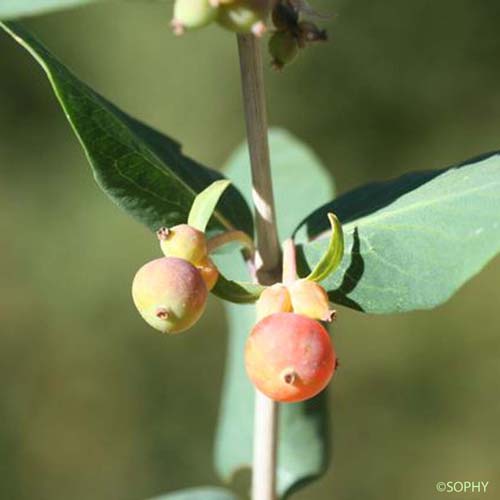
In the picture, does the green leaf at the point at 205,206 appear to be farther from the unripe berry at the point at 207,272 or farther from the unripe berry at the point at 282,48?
the unripe berry at the point at 282,48

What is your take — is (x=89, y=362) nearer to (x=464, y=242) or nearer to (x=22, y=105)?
(x=22, y=105)

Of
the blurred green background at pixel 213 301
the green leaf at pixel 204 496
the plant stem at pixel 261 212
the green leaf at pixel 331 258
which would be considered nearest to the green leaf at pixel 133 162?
the plant stem at pixel 261 212

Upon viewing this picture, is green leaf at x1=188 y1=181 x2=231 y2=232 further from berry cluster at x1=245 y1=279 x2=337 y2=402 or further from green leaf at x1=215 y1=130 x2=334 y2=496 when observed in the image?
green leaf at x1=215 y1=130 x2=334 y2=496

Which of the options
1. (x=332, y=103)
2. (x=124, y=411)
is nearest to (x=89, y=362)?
(x=124, y=411)

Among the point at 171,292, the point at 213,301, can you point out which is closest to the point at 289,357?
the point at 171,292

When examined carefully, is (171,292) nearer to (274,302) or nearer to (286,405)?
(274,302)
